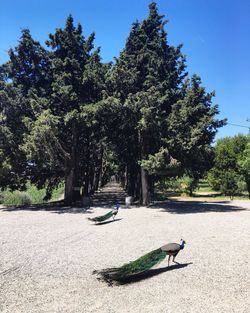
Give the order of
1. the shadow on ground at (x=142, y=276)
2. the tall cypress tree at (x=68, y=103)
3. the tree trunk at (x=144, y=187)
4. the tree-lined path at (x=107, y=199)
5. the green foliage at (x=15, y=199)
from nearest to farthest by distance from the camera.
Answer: the shadow on ground at (x=142, y=276), the tall cypress tree at (x=68, y=103), the tree trunk at (x=144, y=187), the tree-lined path at (x=107, y=199), the green foliage at (x=15, y=199)

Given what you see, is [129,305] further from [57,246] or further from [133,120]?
[133,120]

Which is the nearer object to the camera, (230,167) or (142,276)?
(142,276)

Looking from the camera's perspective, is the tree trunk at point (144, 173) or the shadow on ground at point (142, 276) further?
the tree trunk at point (144, 173)

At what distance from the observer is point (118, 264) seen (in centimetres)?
1127

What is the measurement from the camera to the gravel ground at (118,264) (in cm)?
793

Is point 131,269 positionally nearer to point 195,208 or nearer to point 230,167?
point 195,208

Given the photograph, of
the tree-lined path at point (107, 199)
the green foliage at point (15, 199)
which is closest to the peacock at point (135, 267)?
the tree-lined path at point (107, 199)

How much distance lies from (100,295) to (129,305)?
93 cm

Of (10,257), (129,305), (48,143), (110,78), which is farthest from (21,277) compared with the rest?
(110,78)

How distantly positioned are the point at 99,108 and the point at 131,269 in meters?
20.0

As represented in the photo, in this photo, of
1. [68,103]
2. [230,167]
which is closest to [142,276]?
[68,103]

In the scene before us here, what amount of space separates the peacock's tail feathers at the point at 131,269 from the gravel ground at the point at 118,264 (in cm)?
26

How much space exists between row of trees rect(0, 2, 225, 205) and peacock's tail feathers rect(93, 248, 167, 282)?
1573 cm

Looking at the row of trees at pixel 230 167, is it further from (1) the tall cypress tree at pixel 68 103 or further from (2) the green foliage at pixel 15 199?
(2) the green foliage at pixel 15 199
